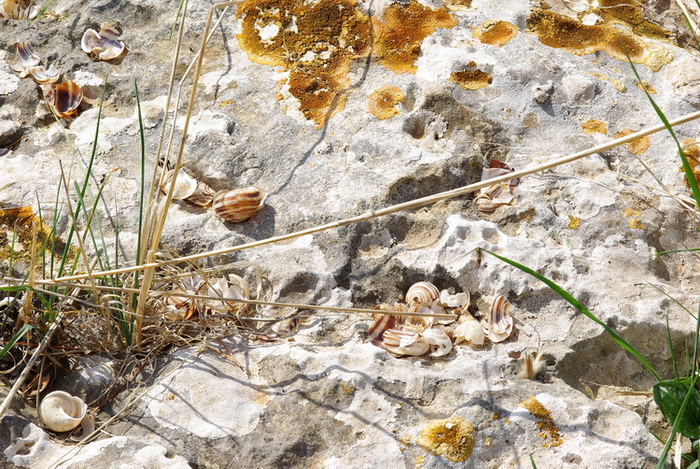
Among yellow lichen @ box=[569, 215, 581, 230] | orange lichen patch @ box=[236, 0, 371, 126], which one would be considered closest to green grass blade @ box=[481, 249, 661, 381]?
yellow lichen @ box=[569, 215, 581, 230]

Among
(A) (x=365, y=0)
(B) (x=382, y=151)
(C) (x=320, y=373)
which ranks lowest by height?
(C) (x=320, y=373)

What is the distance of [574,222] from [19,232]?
70.0 inches

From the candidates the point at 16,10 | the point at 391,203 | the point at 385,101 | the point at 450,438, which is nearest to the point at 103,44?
the point at 16,10

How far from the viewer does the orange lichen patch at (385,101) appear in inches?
92.9

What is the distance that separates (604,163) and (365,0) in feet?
3.78

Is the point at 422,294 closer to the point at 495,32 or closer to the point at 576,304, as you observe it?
the point at 576,304

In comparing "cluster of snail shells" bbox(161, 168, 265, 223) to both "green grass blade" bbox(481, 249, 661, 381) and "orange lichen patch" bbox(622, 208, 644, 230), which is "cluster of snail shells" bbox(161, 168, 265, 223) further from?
"orange lichen patch" bbox(622, 208, 644, 230)

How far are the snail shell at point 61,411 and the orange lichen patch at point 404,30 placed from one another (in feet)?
5.21

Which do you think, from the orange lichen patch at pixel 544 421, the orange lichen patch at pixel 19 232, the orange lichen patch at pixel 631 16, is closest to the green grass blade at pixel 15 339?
the orange lichen patch at pixel 19 232

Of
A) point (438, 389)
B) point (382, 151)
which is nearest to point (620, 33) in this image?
point (382, 151)

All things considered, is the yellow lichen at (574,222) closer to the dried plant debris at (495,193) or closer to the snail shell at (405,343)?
the dried plant debris at (495,193)

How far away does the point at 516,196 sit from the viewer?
7.07 ft

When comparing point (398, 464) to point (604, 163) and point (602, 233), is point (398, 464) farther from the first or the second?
point (604, 163)

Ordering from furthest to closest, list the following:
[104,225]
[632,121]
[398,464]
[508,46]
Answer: [508,46] → [632,121] → [104,225] → [398,464]
